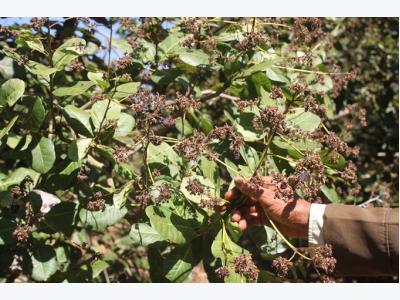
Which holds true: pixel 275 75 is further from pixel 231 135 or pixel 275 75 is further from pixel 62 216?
pixel 62 216

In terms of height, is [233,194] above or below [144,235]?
above

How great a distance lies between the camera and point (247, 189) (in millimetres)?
1466

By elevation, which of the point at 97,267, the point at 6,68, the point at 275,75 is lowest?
the point at 97,267

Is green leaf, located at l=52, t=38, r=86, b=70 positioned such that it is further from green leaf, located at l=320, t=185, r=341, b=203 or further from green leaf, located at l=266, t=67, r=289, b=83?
green leaf, located at l=320, t=185, r=341, b=203

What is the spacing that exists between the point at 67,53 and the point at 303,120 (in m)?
0.70

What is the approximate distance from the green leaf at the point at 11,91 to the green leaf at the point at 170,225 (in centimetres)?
46

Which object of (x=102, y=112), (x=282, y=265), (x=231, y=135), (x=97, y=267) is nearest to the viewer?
(x=282, y=265)

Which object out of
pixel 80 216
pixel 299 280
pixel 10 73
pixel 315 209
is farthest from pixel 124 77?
pixel 299 280

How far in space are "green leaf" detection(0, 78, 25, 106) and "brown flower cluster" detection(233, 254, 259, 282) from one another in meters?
0.72

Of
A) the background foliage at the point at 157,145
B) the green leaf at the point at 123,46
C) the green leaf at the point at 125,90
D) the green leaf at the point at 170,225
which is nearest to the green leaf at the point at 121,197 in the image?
the background foliage at the point at 157,145

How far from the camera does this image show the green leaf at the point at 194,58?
172 cm

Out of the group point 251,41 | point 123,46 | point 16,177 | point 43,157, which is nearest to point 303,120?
point 251,41

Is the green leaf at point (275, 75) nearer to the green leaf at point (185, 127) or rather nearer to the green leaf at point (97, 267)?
the green leaf at point (185, 127)

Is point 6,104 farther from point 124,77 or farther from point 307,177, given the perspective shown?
point 307,177
